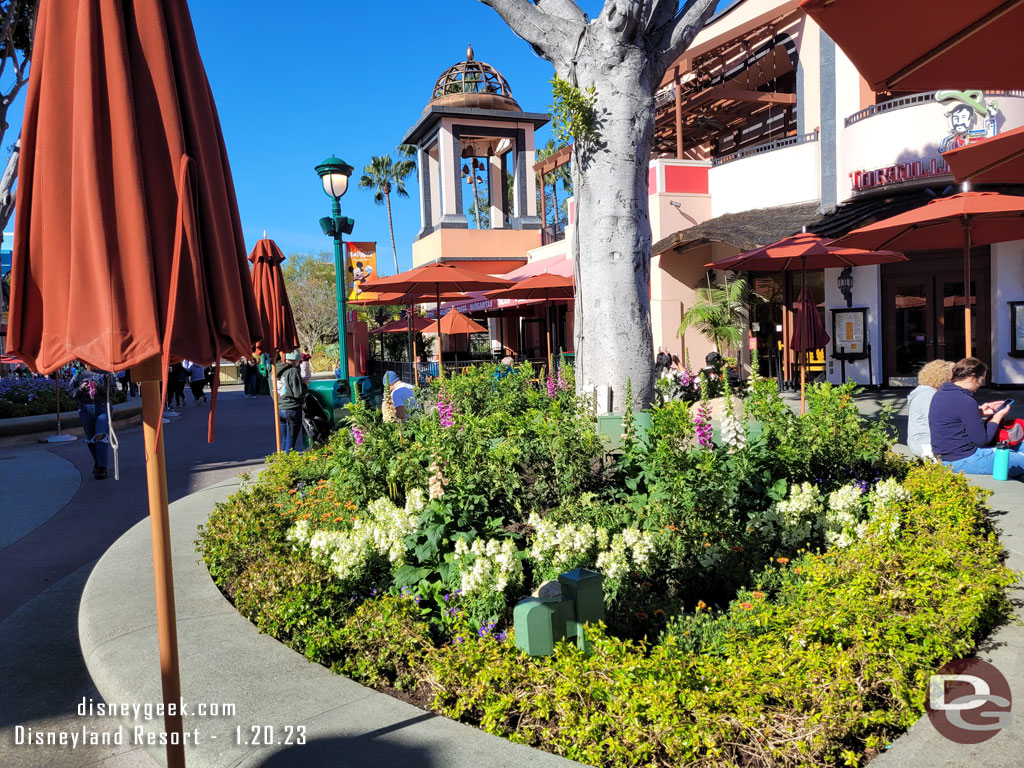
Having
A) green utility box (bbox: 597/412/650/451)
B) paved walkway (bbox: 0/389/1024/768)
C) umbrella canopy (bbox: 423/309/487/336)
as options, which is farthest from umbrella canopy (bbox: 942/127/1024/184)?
umbrella canopy (bbox: 423/309/487/336)

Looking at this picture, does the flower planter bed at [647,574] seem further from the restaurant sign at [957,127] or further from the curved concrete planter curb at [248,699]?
the restaurant sign at [957,127]

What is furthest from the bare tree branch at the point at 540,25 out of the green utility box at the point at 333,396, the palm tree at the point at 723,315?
the palm tree at the point at 723,315

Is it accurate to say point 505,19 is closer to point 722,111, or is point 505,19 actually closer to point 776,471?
point 776,471

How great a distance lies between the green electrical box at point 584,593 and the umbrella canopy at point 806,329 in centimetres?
888

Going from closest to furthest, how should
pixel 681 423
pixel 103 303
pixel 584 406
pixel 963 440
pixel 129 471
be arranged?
pixel 103 303
pixel 681 423
pixel 584 406
pixel 963 440
pixel 129 471

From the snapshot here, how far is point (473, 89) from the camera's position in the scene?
2898cm

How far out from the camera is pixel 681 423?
4.11m

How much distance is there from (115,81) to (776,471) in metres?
4.09

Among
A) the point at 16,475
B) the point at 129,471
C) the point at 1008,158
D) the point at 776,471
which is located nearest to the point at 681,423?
the point at 776,471

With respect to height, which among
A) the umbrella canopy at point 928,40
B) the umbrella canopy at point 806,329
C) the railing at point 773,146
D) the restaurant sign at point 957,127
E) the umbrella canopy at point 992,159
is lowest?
the umbrella canopy at point 806,329

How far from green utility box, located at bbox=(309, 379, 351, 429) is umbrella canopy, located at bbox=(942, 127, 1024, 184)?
295 inches

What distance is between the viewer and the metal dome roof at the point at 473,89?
2820 centimetres

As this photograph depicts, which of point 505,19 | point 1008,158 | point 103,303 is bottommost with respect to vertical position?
point 103,303

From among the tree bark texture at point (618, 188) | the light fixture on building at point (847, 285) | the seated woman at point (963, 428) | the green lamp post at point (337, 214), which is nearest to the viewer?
the tree bark texture at point (618, 188)
